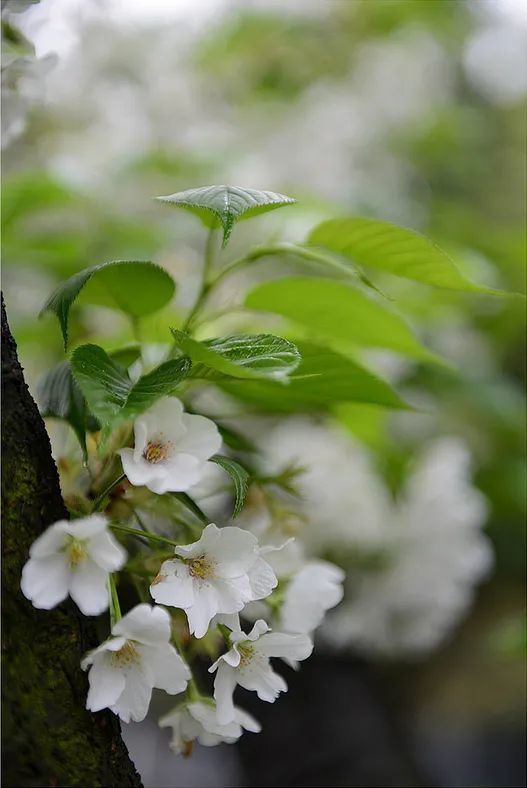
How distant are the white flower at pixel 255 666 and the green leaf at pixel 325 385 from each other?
0.11 m

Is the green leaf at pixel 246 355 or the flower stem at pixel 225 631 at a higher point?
the green leaf at pixel 246 355

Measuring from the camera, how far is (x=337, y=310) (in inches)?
18.3

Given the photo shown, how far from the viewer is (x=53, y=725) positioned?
30cm

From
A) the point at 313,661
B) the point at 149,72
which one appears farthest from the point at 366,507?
the point at 149,72

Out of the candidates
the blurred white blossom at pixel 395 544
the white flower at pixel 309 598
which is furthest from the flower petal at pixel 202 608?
the blurred white blossom at pixel 395 544

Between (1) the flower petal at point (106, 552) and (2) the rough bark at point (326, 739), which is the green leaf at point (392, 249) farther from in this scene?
(2) the rough bark at point (326, 739)

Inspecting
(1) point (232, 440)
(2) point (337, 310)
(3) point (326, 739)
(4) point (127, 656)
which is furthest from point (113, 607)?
(3) point (326, 739)

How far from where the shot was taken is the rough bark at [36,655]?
277 millimetres

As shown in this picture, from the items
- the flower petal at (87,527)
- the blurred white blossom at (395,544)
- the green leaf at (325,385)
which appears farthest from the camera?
the blurred white blossom at (395,544)

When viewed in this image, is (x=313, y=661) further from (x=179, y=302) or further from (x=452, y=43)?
(x=452, y=43)

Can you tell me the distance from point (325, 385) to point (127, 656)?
0.15m

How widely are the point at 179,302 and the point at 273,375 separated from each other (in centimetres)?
65

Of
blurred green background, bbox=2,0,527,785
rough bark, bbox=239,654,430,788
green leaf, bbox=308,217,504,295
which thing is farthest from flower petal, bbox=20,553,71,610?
rough bark, bbox=239,654,430,788

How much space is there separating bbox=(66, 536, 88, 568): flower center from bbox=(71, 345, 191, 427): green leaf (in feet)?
0.15
